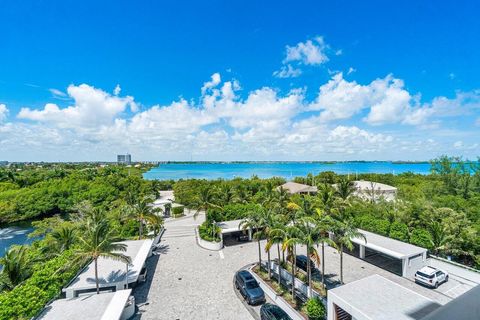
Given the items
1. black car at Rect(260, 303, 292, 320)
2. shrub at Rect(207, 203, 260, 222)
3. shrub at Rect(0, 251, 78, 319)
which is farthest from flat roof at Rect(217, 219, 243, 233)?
shrub at Rect(0, 251, 78, 319)

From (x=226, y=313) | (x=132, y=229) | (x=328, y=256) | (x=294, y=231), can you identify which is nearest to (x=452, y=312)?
(x=294, y=231)

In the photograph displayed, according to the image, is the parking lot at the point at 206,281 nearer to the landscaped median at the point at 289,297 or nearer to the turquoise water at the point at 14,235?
the landscaped median at the point at 289,297

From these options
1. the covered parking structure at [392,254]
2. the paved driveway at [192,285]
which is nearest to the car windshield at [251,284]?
the paved driveway at [192,285]

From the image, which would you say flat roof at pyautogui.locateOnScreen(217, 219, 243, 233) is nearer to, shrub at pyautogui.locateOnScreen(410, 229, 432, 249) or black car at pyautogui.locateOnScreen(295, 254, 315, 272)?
black car at pyautogui.locateOnScreen(295, 254, 315, 272)

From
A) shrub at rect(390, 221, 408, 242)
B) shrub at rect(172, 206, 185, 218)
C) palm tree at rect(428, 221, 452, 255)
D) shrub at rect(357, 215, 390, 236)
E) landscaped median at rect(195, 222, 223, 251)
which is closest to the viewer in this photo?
palm tree at rect(428, 221, 452, 255)

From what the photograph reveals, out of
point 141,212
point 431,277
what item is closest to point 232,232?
point 141,212
